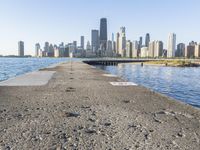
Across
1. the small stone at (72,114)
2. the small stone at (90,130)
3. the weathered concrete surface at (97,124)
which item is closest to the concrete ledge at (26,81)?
the weathered concrete surface at (97,124)

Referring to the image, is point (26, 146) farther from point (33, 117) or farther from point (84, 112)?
point (84, 112)

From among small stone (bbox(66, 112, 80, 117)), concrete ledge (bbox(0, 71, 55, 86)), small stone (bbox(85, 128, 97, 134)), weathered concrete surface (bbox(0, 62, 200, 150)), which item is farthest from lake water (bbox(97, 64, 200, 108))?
small stone (bbox(85, 128, 97, 134))

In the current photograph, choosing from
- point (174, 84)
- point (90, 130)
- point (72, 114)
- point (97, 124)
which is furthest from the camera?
point (174, 84)

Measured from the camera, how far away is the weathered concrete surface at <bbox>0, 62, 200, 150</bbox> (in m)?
7.14

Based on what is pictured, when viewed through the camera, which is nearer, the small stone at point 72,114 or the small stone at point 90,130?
the small stone at point 90,130

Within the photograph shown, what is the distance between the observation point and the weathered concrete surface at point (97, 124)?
7.14m

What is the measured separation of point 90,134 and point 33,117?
9.11ft

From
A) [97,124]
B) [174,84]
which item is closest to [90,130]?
[97,124]

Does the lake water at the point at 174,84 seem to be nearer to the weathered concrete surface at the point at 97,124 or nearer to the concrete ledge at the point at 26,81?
the concrete ledge at the point at 26,81

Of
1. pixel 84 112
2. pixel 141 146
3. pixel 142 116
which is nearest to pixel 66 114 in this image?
pixel 84 112

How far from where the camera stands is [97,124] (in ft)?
29.8

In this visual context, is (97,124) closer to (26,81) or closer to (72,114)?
(72,114)

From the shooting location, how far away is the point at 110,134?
26.0 feet

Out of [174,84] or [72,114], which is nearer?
[72,114]
